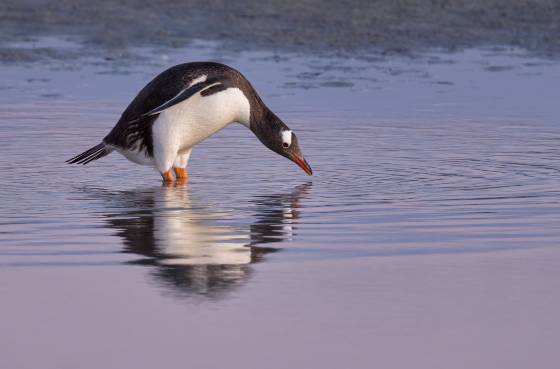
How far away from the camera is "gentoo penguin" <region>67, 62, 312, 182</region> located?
912 cm

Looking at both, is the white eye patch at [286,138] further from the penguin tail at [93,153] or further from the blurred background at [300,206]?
the penguin tail at [93,153]

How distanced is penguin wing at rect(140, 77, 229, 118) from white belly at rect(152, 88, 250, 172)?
0.15ft

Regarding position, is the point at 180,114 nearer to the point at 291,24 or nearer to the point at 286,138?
the point at 286,138

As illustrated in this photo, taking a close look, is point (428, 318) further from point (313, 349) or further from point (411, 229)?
point (411, 229)

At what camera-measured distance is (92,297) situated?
5.36 metres

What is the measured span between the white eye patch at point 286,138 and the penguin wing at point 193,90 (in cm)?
58

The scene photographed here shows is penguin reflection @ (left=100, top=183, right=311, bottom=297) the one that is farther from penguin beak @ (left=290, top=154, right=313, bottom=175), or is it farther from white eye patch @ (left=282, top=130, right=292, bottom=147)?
white eye patch @ (left=282, top=130, right=292, bottom=147)

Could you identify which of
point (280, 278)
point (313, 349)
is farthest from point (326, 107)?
point (313, 349)

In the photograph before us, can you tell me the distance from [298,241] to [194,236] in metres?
0.52

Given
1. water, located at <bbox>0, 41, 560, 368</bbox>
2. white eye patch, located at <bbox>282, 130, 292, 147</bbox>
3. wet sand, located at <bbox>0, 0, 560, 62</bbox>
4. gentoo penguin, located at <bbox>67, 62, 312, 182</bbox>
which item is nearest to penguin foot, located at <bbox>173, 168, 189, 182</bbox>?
gentoo penguin, located at <bbox>67, 62, 312, 182</bbox>

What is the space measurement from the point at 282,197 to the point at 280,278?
103 inches

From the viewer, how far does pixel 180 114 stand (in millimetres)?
9117

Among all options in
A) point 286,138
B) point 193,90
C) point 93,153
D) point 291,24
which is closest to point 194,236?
point 193,90

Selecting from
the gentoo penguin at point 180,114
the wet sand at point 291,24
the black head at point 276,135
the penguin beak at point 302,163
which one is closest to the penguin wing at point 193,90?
the gentoo penguin at point 180,114
